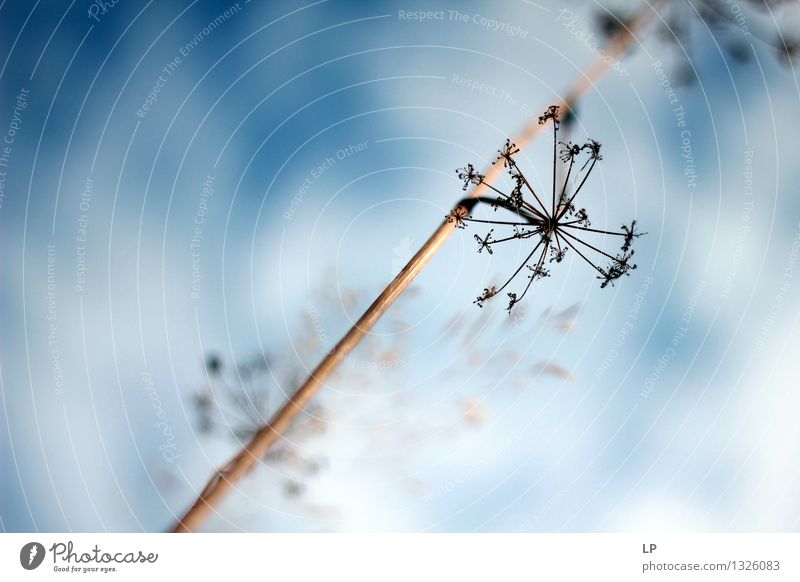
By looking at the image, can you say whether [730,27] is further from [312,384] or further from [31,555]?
[31,555]

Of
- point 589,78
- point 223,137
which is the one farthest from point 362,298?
point 589,78

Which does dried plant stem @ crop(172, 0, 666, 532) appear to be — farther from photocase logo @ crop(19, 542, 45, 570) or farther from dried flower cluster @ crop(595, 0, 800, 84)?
photocase logo @ crop(19, 542, 45, 570)

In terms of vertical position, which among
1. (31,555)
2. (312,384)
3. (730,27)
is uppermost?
(730,27)

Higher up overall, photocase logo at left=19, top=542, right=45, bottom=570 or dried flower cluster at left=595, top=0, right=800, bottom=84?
dried flower cluster at left=595, top=0, right=800, bottom=84

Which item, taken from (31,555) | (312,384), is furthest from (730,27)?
(31,555)

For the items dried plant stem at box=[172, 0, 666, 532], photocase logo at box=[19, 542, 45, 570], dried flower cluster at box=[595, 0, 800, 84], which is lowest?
photocase logo at box=[19, 542, 45, 570]

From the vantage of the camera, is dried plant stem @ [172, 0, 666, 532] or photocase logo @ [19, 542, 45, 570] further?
dried plant stem @ [172, 0, 666, 532]

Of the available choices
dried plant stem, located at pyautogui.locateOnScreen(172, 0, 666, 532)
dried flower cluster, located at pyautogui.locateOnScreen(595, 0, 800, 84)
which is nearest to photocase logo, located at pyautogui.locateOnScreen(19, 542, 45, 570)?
dried plant stem, located at pyautogui.locateOnScreen(172, 0, 666, 532)

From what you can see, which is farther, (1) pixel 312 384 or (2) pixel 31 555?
(1) pixel 312 384

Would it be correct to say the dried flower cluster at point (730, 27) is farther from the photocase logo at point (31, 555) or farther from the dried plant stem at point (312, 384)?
the photocase logo at point (31, 555)
